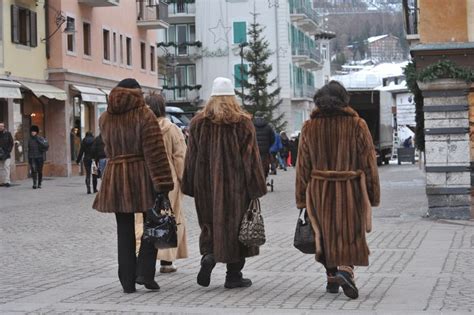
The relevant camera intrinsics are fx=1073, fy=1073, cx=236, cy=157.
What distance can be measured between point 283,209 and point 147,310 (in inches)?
511

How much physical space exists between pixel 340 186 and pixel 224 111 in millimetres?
1301

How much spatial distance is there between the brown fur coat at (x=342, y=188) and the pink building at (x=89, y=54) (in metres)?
31.1

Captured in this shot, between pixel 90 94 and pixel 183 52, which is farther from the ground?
pixel 183 52

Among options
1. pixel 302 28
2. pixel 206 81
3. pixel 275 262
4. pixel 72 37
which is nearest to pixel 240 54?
pixel 206 81

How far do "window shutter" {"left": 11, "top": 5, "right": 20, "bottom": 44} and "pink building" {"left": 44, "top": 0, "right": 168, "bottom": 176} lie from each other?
2.56 meters

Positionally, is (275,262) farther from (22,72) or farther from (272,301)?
(22,72)

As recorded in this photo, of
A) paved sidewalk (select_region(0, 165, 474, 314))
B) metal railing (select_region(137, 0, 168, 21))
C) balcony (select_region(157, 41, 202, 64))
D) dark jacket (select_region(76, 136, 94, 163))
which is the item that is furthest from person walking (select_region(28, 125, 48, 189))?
balcony (select_region(157, 41, 202, 64))

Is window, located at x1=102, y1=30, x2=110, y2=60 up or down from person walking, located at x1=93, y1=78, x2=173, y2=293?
→ up

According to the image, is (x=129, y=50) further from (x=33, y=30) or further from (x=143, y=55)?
(x=33, y=30)

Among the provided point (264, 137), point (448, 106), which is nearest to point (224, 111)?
point (448, 106)

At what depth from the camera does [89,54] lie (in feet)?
142

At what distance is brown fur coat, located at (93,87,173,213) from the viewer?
372 inches

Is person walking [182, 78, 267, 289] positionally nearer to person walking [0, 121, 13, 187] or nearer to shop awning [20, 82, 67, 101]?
person walking [0, 121, 13, 187]

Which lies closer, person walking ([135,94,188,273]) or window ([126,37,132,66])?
person walking ([135,94,188,273])
